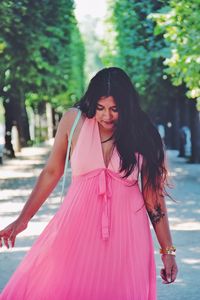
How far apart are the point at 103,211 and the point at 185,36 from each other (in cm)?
1582

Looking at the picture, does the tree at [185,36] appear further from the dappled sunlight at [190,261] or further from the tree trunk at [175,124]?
the tree trunk at [175,124]

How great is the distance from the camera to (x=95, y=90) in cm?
436

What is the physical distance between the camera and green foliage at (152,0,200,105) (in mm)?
19281

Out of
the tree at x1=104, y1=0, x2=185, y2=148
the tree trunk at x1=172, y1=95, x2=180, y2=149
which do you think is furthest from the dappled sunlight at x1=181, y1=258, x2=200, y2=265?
the tree trunk at x1=172, y1=95, x2=180, y2=149

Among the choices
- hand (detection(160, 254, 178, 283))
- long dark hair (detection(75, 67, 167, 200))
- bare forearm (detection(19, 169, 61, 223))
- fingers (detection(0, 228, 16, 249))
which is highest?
long dark hair (detection(75, 67, 167, 200))

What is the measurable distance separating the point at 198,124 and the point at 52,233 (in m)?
26.3

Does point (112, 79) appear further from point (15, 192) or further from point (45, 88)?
point (45, 88)

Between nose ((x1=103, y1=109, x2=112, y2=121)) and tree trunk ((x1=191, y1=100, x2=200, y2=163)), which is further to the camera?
tree trunk ((x1=191, y1=100, x2=200, y2=163))

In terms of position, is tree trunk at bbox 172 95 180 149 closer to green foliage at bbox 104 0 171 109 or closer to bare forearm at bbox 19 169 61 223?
green foliage at bbox 104 0 171 109

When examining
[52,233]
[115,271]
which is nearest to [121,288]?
[115,271]

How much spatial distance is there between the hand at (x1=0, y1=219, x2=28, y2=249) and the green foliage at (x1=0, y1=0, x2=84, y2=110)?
19134 millimetres

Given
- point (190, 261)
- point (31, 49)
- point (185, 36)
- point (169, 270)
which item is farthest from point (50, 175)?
point (31, 49)

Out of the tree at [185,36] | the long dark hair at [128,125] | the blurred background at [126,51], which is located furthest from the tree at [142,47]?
the long dark hair at [128,125]

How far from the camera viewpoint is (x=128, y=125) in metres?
4.37
